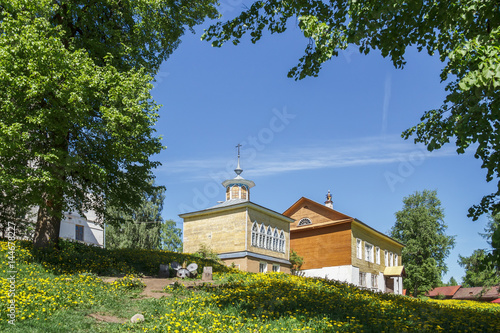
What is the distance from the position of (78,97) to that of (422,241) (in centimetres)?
5163

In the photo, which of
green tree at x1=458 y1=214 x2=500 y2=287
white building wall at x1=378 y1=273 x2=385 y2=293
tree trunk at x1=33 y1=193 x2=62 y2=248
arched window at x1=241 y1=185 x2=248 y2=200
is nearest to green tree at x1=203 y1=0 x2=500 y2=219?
green tree at x1=458 y1=214 x2=500 y2=287

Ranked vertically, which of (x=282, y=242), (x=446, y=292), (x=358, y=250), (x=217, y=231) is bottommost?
(x=446, y=292)

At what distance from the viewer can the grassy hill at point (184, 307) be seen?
1045 centimetres

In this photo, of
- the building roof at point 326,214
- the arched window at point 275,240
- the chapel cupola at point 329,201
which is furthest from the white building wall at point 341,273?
the chapel cupola at point 329,201

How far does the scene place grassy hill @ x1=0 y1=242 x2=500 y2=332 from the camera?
34.3 feet

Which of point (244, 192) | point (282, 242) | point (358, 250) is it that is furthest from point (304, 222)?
point (244, 192)

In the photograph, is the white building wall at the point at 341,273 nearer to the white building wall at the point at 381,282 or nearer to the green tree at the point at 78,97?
the white building wall at the point at 381,282

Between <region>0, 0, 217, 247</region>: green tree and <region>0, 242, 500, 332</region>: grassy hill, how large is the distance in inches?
120

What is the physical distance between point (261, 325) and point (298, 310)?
1.71 meters

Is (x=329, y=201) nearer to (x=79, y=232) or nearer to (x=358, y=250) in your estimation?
(x=358, y=250)

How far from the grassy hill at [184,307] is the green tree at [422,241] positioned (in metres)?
39.6

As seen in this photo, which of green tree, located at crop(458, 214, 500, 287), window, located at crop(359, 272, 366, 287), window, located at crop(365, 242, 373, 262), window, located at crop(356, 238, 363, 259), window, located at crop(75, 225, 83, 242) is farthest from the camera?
window, located at crop(365, 242, 373, 262)

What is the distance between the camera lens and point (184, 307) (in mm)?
12398

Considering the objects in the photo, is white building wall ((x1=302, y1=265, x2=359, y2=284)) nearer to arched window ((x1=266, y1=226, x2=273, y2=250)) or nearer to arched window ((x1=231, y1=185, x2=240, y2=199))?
arched window ((x1=266, y1=226, x2=273, y2=250))
